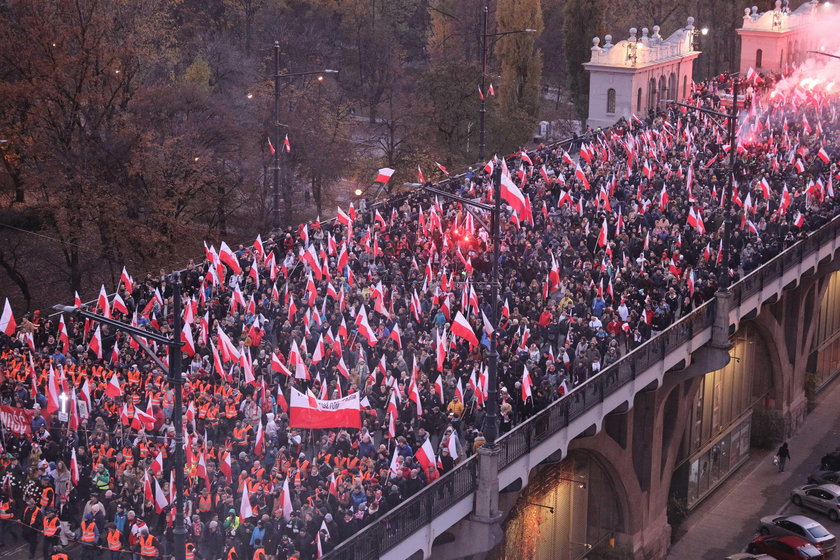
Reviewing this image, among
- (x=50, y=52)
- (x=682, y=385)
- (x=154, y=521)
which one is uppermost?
(x=50, y=52)

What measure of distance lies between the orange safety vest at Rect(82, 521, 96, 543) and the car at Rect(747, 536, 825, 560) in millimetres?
21879

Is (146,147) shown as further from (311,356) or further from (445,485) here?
(445,485)

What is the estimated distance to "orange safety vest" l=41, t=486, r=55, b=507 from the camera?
98.7 ft

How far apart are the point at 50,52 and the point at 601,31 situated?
39038 mm

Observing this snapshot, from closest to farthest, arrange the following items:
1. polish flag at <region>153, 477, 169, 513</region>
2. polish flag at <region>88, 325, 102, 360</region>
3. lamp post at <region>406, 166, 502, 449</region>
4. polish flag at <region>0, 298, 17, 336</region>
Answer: lamp post at <region>406, 166, 502, 449</region> → polish flag at <region>153, 477, 169, 513</region> → polish flag at <region>88, 325, 102, 360</region> → polish flag at <region>0, 298, 17, 336</region>

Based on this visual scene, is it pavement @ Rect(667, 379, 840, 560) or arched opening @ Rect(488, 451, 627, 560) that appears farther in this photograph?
pavement @ Rect(667, 379, 840, 560)

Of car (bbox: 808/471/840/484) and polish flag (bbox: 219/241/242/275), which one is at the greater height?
polish flag (bbox: 219/241/242/275)

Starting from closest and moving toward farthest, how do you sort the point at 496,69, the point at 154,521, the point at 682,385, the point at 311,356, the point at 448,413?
the point at 154,521 → the point at 448,413 → the point at 311,356 → the point at 682,385 → the point at 496,69

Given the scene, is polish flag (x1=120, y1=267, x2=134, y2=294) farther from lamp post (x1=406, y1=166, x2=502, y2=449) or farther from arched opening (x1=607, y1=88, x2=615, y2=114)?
arched opening (x1=607, y1=88, x2=615, y2=114)

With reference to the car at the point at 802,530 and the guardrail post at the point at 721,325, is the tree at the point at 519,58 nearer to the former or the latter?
the guardrail post at the point at 721,325

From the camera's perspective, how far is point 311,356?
123ft

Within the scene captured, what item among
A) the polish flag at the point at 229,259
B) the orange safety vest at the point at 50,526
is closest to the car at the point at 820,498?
the polish flag at the point at 229,259

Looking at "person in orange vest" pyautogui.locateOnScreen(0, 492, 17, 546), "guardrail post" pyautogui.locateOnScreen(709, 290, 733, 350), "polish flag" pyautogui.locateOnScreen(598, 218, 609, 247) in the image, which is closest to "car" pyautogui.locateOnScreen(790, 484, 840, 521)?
"guardrail post" pyautogui.locateOnScreen(709, 290, 733, 350)

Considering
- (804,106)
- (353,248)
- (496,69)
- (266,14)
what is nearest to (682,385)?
(353,248)
